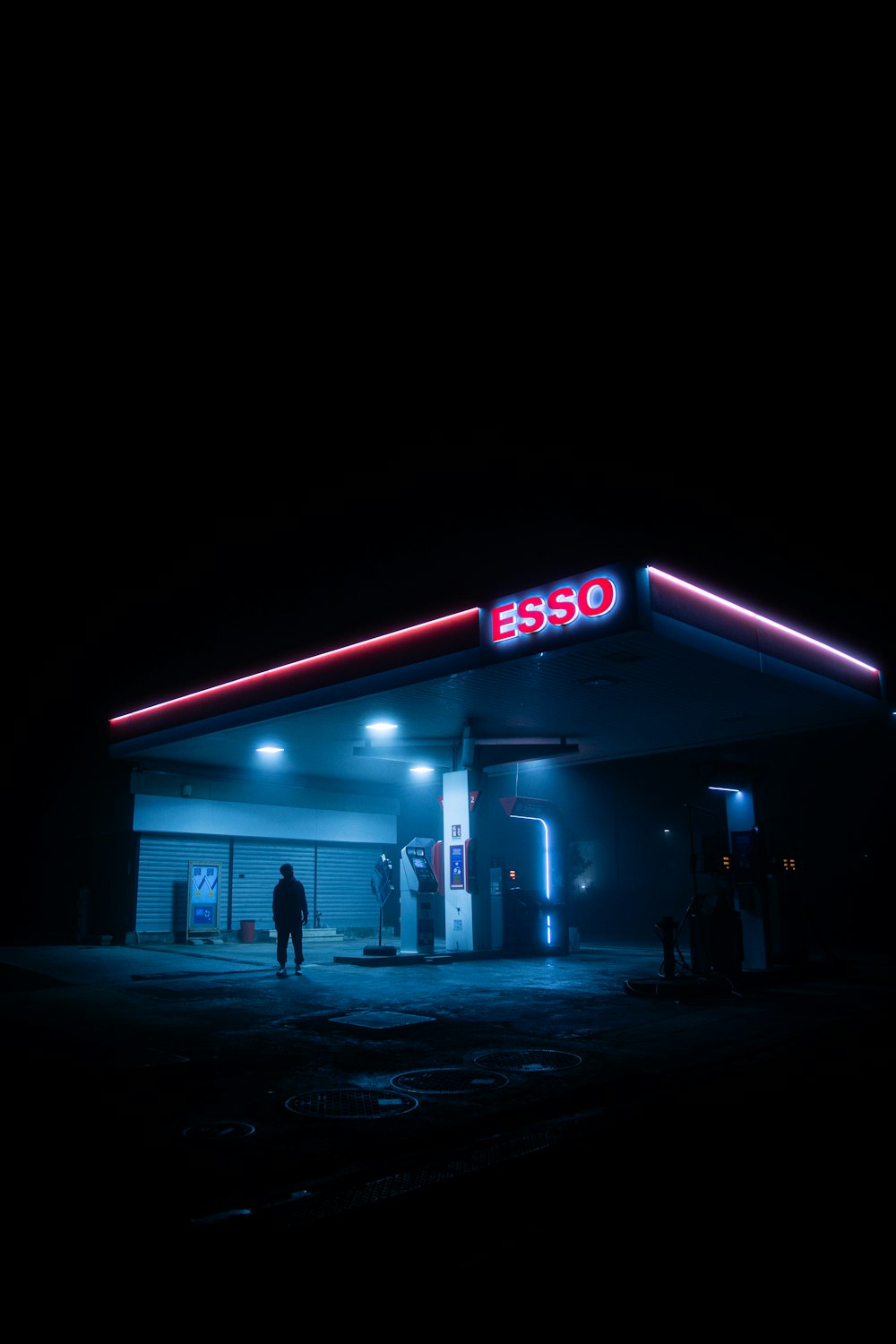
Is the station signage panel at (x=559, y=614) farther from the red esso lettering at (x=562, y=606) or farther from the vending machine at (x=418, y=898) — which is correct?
the vending machine at (x=418, y=898)

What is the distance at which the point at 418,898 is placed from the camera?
65.5ft

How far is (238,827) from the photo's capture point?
2456cm

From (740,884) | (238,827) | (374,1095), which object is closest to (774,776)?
(740,884)

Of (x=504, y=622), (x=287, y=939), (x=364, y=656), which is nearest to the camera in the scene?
(x=504, y=622)

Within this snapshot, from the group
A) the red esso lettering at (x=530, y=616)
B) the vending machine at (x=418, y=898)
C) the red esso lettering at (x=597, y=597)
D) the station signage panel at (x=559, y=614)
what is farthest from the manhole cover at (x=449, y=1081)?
the vending machine at (x=418, y=898)

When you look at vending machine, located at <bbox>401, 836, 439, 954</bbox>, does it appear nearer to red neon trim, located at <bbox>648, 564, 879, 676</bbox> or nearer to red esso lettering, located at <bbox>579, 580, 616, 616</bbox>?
red esso lettering, located at <bbox>579, 580, 616, 616</bbox>

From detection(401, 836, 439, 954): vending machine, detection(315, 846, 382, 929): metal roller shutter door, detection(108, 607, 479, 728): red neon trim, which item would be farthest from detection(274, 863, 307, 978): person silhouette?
detection(315, 846, 382, 929): metal roller shutter door

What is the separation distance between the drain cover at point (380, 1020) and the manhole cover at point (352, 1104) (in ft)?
9.32

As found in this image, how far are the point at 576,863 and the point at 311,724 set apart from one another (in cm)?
1317

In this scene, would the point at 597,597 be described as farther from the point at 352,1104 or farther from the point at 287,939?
the point at 287,939

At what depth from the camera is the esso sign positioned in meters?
12.0

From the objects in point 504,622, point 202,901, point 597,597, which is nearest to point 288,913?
point 504,622

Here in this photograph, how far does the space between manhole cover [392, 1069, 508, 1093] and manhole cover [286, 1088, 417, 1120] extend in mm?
248

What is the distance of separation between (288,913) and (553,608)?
7.53 metres
